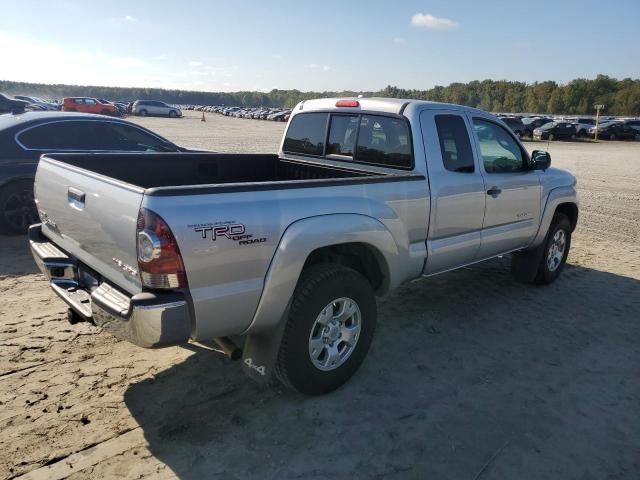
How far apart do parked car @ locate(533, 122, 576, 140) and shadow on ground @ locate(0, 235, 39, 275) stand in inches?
1472

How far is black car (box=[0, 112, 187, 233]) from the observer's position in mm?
6449

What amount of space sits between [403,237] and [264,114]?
66328 millimetres

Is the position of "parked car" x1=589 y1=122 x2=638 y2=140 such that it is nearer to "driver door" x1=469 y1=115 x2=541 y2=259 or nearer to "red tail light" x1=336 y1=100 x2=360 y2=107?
"driver door" x1=469 y1=115 x2=541 y2=259

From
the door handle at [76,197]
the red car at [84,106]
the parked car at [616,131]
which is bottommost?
the door handle at [76,197]

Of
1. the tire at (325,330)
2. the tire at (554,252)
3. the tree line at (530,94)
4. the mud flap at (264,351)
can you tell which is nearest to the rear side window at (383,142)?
the tire at (325,330)

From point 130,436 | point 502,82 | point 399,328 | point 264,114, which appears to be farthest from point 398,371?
point 502,82

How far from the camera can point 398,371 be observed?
380cm

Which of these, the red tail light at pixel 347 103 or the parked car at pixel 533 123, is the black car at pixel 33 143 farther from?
the parked car at pixel 533 123

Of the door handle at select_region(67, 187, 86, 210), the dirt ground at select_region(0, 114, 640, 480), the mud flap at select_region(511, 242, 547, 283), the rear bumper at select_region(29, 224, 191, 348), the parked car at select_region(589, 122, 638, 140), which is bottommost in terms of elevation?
the dirt ground at select_region(0, 114, 640, 480)

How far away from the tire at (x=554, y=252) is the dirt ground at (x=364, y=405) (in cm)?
72

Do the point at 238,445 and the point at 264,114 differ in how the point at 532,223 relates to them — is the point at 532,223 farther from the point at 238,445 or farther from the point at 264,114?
the point at 264,114

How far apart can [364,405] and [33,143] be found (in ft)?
18.7

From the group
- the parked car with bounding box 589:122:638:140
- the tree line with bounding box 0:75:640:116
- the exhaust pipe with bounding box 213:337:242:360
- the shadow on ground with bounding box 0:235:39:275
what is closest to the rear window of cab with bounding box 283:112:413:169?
the exhaust pipe with bounding box 213:337:242:360

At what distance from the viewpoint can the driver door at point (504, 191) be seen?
4.64 meters
